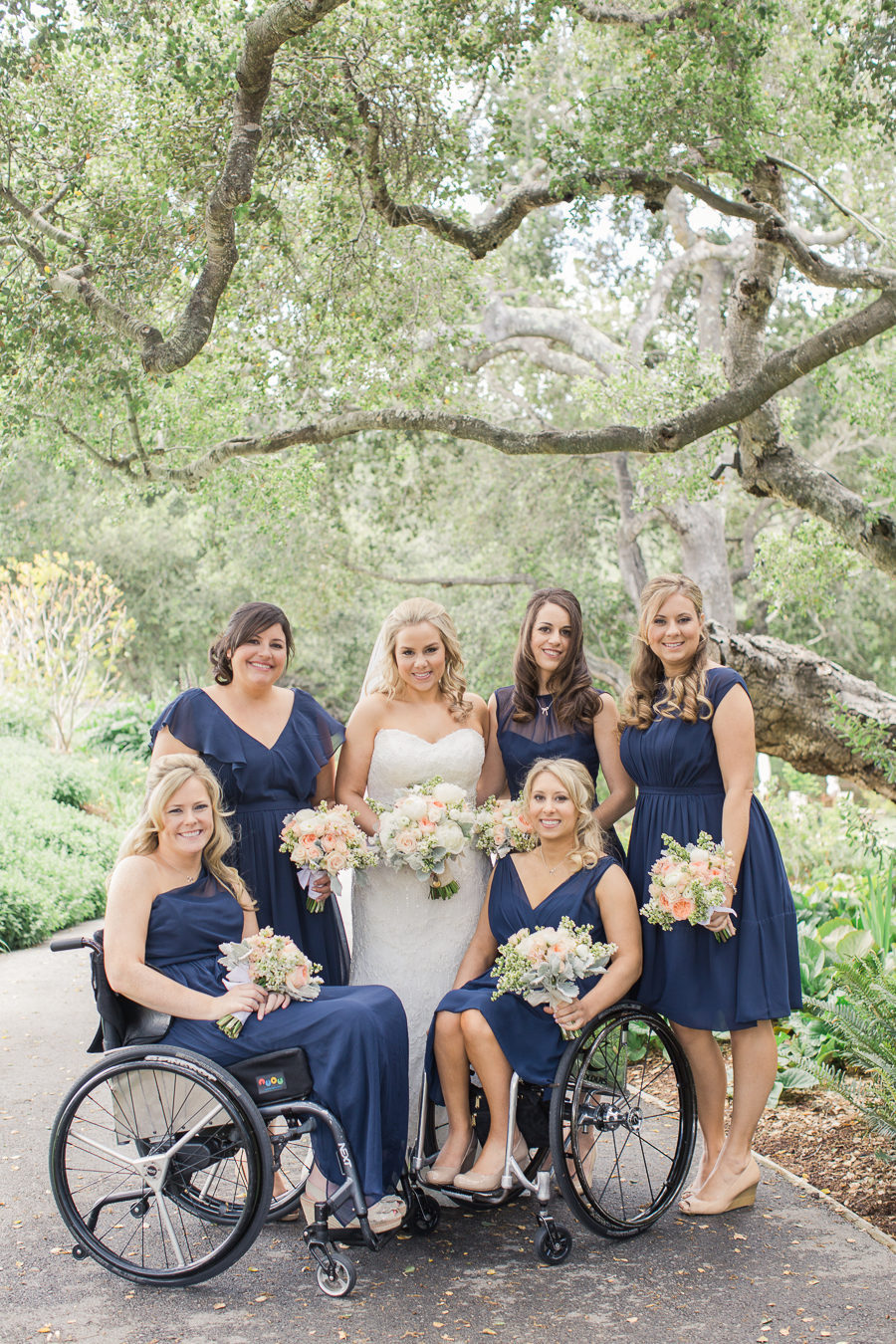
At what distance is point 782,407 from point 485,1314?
8.79 meters

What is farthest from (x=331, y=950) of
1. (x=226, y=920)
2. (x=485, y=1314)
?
(x=485, y=1314)

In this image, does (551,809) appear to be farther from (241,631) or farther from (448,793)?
(241,631)

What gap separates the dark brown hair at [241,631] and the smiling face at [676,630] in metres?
1.25

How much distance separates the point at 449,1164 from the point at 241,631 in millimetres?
1869

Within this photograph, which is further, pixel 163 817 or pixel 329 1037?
pixel 163 817

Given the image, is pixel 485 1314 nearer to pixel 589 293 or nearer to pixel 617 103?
pixel 617 103

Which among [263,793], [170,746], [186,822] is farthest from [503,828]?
[170,746]

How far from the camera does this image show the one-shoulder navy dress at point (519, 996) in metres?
3.41

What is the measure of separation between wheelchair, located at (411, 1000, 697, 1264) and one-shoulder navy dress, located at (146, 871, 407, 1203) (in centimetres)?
32

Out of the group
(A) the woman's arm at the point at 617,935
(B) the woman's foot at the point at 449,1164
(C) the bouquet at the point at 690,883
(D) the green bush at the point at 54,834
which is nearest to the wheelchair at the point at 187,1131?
(B) the woman's foot at the point at 449,1164

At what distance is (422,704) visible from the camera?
4148mm

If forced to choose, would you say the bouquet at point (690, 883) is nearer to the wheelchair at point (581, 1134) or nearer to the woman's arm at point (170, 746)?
the wheelchair at point (581, 1134)

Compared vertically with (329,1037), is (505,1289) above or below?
below

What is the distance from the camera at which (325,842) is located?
12.0 ft
